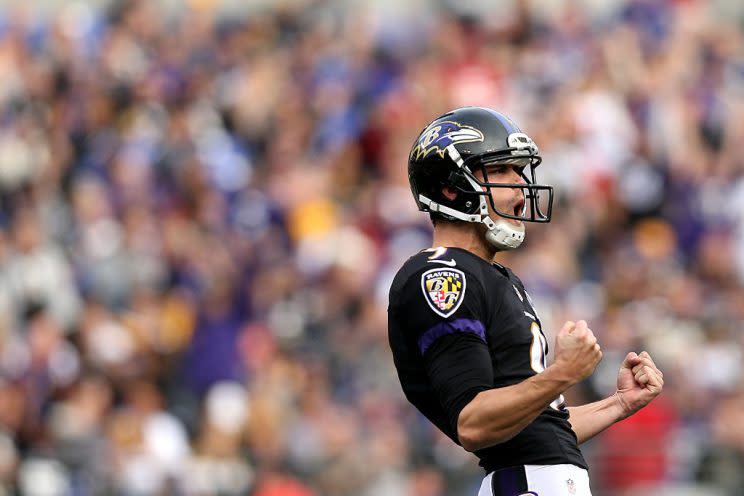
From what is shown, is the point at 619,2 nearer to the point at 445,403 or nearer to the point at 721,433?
the point at 721,433

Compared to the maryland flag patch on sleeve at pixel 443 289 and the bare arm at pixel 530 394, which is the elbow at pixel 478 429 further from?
the maryland flag patch on sleeve at pixel 443 289

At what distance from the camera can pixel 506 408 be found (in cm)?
446

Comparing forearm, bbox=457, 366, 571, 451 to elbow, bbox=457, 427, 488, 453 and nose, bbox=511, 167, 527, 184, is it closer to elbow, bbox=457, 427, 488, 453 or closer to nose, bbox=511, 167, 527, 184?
elbow, bbox=457, 427, 488, 453

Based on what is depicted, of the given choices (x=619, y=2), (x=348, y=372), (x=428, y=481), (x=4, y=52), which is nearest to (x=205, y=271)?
(x=348, y=372)

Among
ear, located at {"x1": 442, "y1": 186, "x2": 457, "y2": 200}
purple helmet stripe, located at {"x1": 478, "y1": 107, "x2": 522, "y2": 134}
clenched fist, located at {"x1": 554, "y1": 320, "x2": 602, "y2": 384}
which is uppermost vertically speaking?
purple helmet stripe, located at {"x1": 478, "y1": 107, "x2": 522, "y2": 134}

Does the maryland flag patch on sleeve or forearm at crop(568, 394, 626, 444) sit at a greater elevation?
the maryland flag patch on sleeve

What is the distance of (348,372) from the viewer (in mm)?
11875

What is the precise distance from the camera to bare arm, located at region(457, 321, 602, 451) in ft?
14.5

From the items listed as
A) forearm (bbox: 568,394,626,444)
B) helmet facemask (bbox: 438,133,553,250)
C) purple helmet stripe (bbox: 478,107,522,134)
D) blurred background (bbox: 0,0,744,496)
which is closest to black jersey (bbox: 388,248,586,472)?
helmet facemask (bbox: 438,133,553,250)

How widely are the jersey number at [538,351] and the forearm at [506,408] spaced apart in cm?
44

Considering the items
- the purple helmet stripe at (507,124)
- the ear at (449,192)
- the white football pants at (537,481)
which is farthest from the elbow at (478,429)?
the purple helmet stripe at (507,124)

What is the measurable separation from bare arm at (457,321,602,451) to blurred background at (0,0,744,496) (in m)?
5.55

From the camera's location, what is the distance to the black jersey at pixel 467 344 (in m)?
4.67

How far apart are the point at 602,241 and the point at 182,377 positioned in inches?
157
